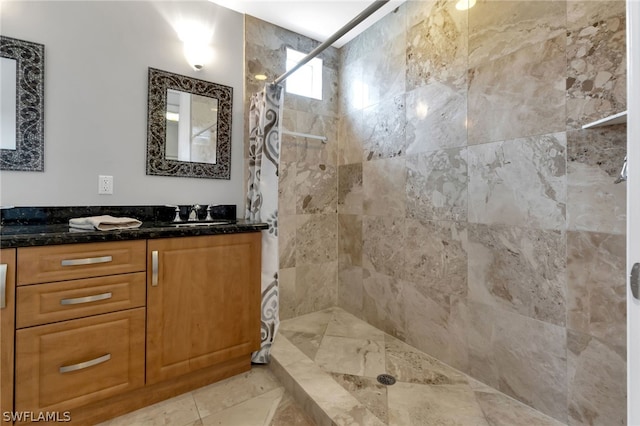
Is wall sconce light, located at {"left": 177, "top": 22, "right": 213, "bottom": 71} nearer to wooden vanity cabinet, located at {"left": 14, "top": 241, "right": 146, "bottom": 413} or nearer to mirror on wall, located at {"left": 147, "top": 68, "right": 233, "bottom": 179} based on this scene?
mirror on wall, located at {"left": 147, "top": 68, "right": 233, "bottom": 179}

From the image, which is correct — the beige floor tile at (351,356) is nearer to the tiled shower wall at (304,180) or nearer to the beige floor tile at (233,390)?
the beige floor tile at (233,390)

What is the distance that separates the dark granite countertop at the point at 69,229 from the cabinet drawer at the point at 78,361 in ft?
1.21

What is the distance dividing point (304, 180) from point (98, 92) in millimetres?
1529

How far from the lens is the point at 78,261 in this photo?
1.24 meters

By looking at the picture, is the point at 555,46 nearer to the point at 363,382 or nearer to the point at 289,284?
the point at 363,382

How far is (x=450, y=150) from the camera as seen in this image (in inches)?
69.6

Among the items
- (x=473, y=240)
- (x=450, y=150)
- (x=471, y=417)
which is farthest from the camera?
(x=450, y=150)

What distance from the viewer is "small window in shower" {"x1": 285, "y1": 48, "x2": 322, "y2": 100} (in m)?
2.50

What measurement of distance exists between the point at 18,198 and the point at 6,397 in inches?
39.3

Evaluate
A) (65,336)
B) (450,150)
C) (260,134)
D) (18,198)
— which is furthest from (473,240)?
(18,198)

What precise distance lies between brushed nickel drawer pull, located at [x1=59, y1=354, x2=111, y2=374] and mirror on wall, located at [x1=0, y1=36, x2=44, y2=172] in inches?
43.0

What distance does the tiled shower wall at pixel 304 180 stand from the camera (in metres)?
2.36

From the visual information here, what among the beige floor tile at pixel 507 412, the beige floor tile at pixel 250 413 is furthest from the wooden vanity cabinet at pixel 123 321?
the beige floor tile at pixel 507 412

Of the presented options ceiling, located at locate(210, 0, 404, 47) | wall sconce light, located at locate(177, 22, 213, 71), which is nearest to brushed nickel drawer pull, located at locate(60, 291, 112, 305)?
wall sconce light, located at locate(177, 22, 213, 71)
